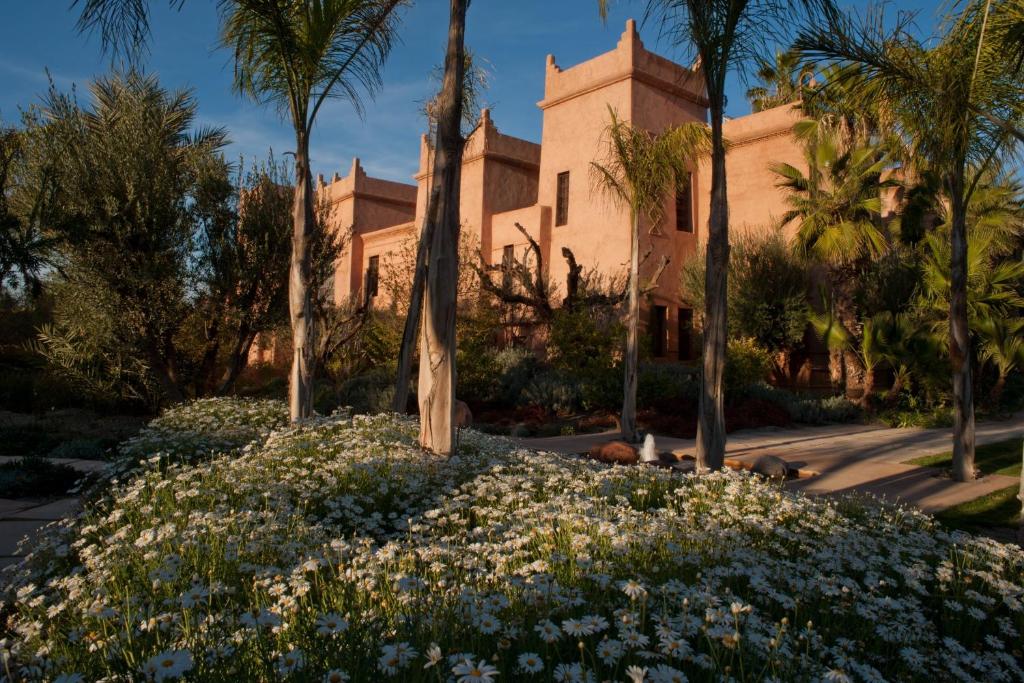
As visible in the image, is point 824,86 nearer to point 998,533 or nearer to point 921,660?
point 998,533

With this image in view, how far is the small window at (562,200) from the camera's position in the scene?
21.0 meters

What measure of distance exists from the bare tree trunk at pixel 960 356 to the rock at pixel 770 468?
1925mm

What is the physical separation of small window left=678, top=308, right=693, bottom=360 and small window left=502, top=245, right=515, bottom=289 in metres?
4.79

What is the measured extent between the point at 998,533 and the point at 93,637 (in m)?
6.94

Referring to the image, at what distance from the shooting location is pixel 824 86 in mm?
7621

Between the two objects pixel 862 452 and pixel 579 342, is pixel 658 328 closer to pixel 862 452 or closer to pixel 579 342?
pixel 579 342

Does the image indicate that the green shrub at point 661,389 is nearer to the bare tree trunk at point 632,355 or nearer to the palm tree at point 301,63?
the bare tree trunk at point 632,355

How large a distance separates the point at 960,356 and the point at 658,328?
1147 cm

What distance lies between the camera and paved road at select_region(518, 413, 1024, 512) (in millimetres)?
8000

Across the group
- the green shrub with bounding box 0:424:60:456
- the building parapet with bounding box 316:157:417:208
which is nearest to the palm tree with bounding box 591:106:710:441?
the green shrub with bounding box 0:424:60:456

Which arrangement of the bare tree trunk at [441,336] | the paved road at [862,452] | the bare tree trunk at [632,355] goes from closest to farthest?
the bare tree trunk at [441,336] < the paved road at [862,452] < the bare tree trunk at [632,355]

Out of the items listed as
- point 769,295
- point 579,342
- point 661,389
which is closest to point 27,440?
point 579,342

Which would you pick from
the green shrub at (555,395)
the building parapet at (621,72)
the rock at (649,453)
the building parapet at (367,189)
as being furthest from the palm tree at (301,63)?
the building parapet at (367,189)

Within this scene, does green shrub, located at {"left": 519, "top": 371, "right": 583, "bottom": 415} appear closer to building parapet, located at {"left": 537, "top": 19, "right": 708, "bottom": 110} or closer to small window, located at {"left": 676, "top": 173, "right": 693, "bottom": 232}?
small window, located at {"left": 676, "top": 173, "right": 693, "bottom": 232}
